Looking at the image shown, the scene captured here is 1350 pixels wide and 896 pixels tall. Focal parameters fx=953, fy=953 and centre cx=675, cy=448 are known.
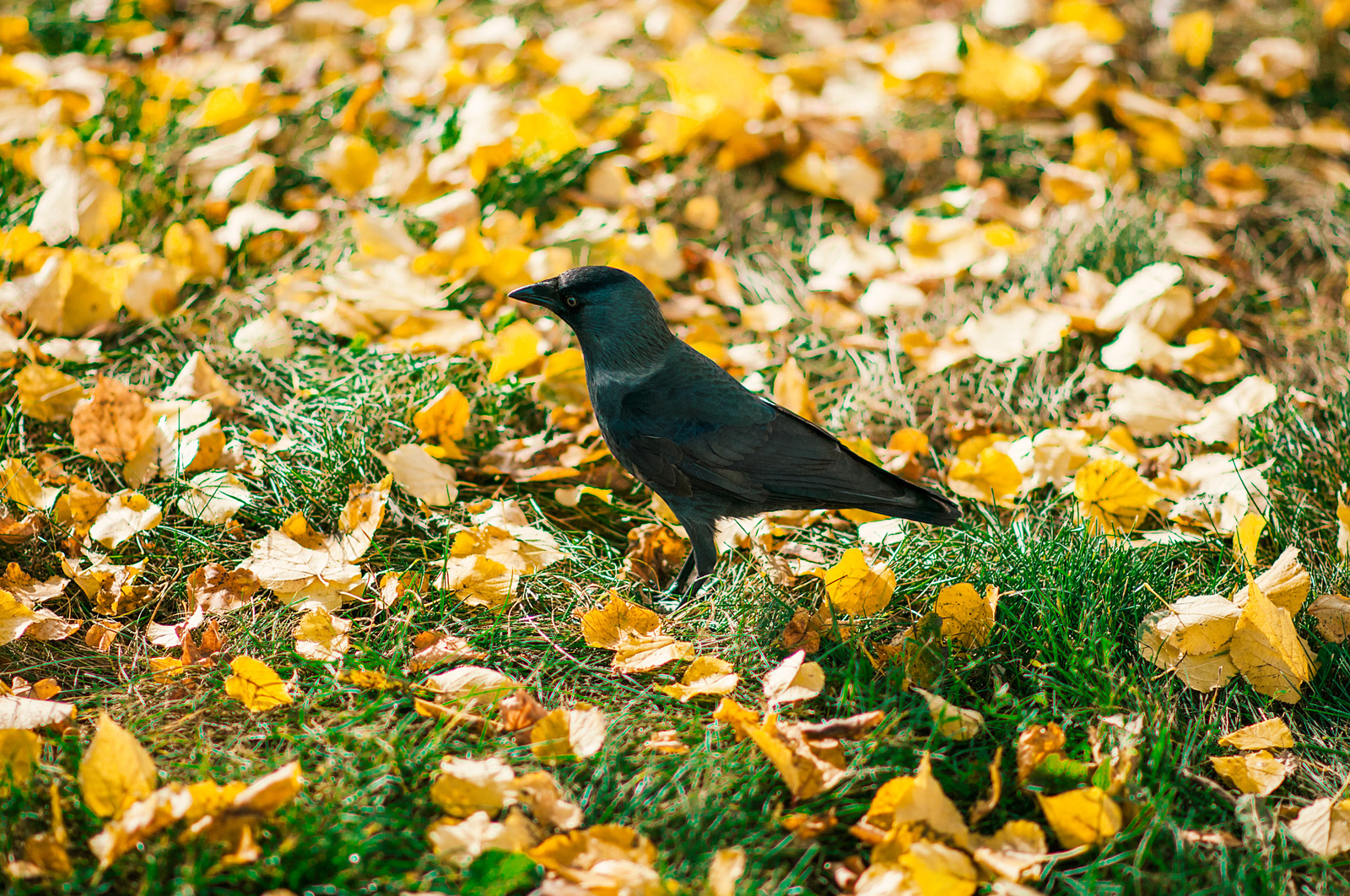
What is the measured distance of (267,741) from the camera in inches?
78.3

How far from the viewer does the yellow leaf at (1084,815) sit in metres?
1.77

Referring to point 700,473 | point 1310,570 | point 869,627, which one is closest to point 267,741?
point 700,473

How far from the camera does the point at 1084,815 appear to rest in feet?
5.85

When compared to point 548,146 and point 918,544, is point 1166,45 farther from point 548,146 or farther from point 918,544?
point 918,544

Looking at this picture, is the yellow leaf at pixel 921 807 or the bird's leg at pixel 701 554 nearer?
the yellow leaf at pixel 921 807

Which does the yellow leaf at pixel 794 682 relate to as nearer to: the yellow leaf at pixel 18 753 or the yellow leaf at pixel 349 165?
the yellow leaf at pixel 18 753

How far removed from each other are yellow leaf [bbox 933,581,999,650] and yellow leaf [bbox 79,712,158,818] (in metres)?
1.67

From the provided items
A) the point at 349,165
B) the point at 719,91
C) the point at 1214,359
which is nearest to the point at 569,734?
the point at 1214,359

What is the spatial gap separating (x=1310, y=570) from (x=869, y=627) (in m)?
1.20

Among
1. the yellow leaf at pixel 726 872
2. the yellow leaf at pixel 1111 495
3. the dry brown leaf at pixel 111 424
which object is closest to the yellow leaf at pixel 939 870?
the yellow leaf at pixel 726 872

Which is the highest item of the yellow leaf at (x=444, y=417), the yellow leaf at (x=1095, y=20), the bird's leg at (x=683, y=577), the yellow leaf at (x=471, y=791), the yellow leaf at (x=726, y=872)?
the yellow leaf at (x=1095, y=20)

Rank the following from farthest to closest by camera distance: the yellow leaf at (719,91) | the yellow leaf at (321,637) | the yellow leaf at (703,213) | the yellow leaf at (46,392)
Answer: the yellow leaf at (719,91)
the yellow leaf at (703,213)
the yellow leaf at (46,392)
the yellow leaf at (321,637)

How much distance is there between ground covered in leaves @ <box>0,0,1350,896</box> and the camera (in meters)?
1.82

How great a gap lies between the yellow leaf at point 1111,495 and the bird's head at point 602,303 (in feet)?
4.11
